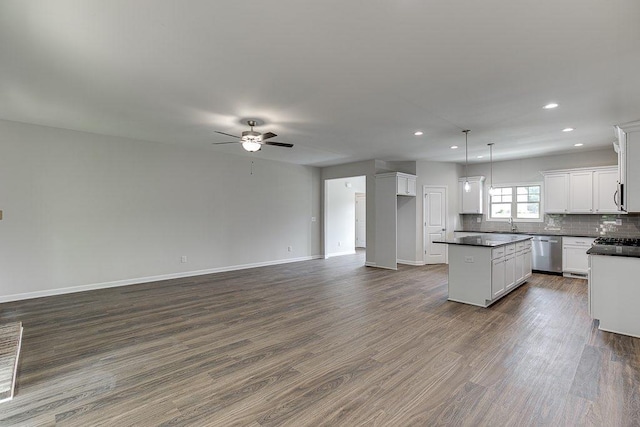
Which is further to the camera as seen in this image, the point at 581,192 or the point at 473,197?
the point at 473,197

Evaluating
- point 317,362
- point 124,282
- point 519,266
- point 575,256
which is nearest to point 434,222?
point 519,266

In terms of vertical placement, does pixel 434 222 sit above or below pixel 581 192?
below

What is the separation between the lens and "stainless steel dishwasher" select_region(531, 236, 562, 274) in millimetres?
6539

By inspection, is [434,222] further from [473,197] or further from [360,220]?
[360,220]

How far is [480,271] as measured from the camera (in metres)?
4.43

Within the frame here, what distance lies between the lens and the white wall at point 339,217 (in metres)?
9.30

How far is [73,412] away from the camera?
6.77ft

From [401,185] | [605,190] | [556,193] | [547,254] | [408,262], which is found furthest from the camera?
[408,262]

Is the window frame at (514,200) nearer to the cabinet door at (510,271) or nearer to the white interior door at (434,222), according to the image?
the white interior door at (434,222)

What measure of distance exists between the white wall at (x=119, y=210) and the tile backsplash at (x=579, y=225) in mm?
6050

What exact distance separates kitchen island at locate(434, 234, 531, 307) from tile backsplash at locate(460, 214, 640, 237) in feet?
9.93

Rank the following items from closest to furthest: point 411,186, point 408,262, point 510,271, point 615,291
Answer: point 615,291 → point 510,271 → point 411,186 → point 408,262

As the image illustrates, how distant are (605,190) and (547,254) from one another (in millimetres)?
1721

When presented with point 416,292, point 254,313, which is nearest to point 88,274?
point 254,313
